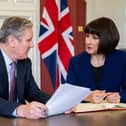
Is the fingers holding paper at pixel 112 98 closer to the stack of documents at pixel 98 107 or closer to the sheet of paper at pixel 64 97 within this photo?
the stack of documents at pixel 98 107

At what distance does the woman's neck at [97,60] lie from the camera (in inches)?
104

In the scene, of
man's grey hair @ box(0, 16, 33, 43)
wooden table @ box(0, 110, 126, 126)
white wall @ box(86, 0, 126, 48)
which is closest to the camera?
wooden table @ box(0, 110, 126, 126)

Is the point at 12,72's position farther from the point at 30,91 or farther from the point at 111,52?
the point at 111,52

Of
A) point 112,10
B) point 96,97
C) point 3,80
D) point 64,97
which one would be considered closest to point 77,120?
point 64,97

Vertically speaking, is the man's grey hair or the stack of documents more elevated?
the man's grey hair

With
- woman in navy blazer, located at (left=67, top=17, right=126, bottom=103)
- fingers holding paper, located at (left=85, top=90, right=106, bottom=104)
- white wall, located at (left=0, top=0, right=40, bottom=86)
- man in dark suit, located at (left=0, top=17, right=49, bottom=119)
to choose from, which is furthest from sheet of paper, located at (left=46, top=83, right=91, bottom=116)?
white wall, located at (left=0, top=0, right=40, bottom=86)

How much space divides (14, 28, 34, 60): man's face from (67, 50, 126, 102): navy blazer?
578 mm

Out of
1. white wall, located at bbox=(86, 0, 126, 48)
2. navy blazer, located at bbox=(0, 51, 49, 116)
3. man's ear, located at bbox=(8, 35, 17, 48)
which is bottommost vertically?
navy blazer, located at bbox=(0, 51, 49, 116)

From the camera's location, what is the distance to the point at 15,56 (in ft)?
7.09

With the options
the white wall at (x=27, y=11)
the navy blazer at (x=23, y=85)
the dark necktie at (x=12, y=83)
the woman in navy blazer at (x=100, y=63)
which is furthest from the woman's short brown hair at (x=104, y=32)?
the white wall at (x=27, y=11)

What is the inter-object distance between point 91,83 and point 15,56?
2.20 feet

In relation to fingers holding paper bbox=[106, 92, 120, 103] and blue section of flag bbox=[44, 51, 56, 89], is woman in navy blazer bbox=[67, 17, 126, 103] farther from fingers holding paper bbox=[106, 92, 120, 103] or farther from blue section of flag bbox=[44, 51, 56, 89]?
blue section of flag bbox=[44, 51, 56, 89]

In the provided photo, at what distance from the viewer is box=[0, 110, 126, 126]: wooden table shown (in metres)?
1.66

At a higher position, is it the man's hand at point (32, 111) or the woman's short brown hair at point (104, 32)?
the woman's short brown hair at point (104, 32)
